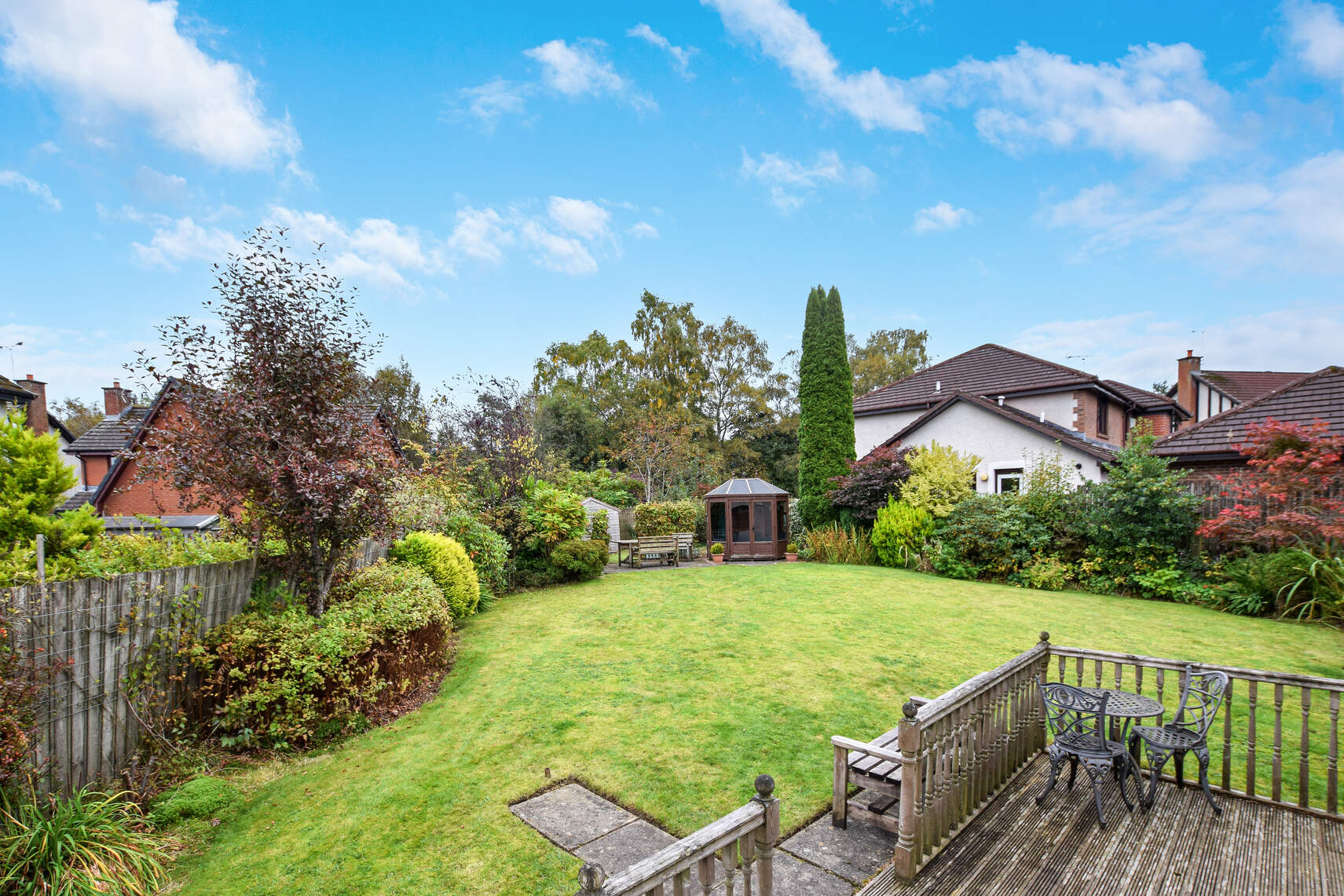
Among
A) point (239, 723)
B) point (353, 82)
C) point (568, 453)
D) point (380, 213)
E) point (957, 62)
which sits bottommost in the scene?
point (239, 723)

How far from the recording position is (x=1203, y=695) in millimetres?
3506

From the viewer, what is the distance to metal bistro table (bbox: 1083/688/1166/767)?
11.9ft

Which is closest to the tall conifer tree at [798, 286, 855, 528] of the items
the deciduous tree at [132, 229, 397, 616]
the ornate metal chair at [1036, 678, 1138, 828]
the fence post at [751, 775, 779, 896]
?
the ornate metal chair at [1036, 678, 1138, 828]

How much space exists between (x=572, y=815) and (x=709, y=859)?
7.62ft

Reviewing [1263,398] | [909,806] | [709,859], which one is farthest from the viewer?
[1263,398]

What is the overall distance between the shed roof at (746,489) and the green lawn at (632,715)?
655cm

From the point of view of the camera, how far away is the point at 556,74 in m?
12.5

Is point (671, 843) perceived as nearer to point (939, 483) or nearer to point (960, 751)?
point (960, 751)

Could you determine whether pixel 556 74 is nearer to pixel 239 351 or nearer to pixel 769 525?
pixel 239 351

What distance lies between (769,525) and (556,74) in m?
13.3

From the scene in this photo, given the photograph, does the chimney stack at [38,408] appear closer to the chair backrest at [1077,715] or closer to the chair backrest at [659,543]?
the chair backrest at [659,543]

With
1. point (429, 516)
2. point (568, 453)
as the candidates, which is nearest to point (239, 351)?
point (429, 516)

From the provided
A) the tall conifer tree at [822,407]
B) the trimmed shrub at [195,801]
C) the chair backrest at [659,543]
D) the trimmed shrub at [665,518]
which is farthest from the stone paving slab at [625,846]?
the tall conifer tree at [822,407]

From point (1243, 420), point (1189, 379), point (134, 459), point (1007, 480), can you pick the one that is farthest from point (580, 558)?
point (1189, 379)
